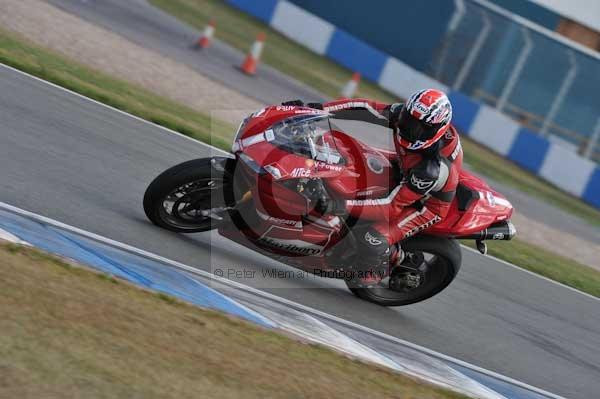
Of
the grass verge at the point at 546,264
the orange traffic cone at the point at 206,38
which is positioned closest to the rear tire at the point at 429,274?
the grass verge at the point at 546,264

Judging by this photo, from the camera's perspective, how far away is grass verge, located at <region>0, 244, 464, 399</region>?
4258 mm

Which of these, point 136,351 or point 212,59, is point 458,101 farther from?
point 136,351

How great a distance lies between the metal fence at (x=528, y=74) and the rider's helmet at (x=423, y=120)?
18.6 meters

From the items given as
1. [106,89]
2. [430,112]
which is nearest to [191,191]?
[430,112]

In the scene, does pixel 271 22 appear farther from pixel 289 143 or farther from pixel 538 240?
pixel 289 143

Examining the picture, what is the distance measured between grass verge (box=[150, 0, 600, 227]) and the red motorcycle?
12.6m

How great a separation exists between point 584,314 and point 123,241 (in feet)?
19.1

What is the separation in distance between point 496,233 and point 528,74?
62.1ft

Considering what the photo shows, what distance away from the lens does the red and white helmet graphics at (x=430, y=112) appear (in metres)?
6.69

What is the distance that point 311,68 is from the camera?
78.5ft

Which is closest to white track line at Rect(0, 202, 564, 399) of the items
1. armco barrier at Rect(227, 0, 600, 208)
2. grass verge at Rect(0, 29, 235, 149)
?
grass verge at Rect(0, 29, 235, 149)

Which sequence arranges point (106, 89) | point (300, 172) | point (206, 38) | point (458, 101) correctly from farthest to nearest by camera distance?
1. point (458, 101)
2. point (206, 38)
3. point (106, 89)
4. point (300, 172)

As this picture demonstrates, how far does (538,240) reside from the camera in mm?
14516

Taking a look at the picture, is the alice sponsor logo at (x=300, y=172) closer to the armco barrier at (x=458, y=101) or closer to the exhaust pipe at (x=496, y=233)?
the exhaust pipe at (x=496, y=233)
